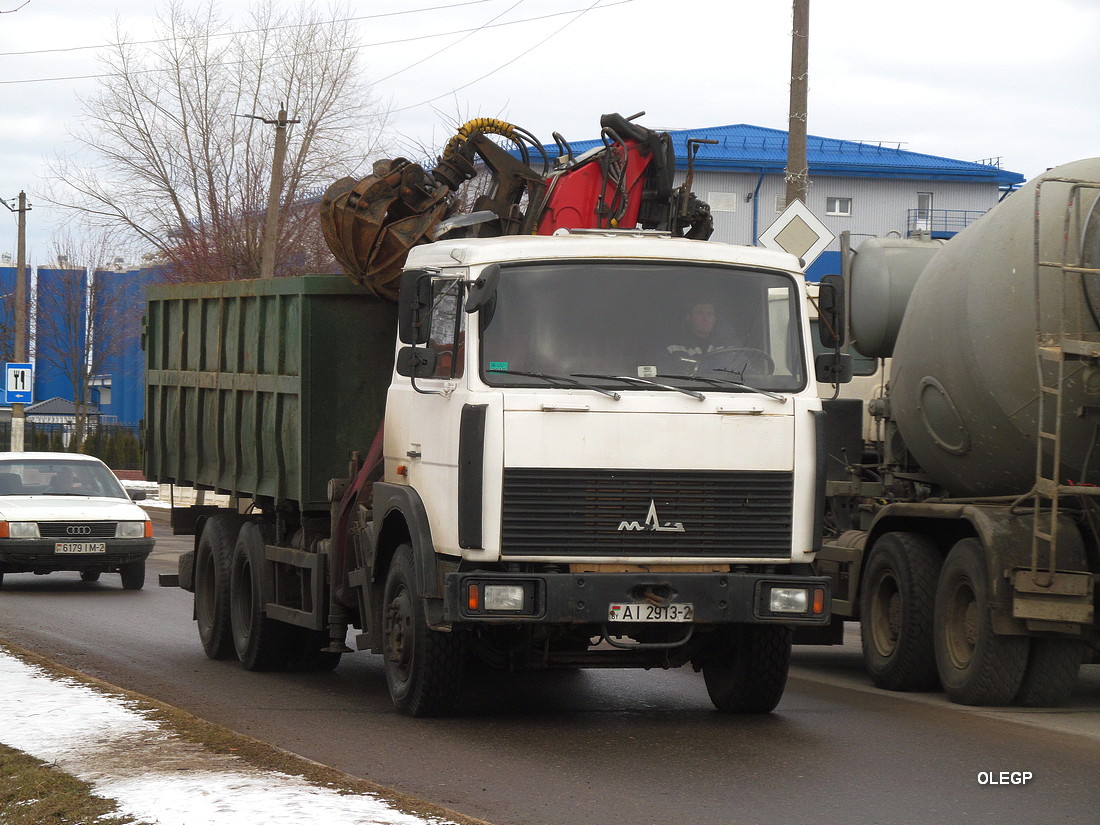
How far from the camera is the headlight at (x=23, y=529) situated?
59.3ft

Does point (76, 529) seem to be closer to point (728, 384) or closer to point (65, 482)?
point (65, 482)

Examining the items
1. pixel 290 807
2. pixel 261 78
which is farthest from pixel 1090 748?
pixel 261 78

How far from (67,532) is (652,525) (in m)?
11.4

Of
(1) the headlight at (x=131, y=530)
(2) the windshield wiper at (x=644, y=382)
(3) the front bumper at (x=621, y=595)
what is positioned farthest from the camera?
(1) the headlight at (x=131, y=530)

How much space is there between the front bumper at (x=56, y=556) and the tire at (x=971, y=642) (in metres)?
10.5

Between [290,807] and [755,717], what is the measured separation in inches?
156

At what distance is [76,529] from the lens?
60.1 feet

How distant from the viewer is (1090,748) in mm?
8523

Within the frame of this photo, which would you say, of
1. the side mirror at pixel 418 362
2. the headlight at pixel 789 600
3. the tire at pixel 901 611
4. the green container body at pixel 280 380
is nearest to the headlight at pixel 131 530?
the green container body at pixel 280 380

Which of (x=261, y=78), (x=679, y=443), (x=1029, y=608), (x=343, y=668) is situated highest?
(x=261, y=78)

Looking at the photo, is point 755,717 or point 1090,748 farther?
point 755,717

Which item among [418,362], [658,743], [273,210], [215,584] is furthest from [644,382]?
[273,210]

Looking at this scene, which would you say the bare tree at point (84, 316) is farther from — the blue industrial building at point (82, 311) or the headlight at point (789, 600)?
the headlight at point (789, 600)

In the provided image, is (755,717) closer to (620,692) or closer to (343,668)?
(620,692)
